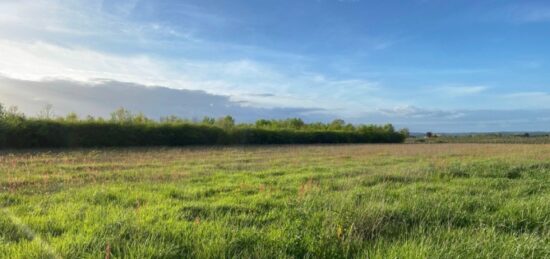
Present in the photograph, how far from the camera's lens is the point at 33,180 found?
10.9 metres

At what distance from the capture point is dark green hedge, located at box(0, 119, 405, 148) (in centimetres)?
3494

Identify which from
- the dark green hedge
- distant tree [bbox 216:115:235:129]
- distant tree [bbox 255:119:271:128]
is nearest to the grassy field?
the dark green hedge

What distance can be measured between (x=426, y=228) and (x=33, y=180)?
9491 mm

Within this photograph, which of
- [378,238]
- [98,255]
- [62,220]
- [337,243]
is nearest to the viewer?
[98,255]

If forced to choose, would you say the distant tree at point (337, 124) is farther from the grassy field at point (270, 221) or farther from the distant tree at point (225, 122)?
the grassy field at point (270, 221)

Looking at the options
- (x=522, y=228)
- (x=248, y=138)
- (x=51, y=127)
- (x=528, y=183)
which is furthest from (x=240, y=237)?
(x=248, y=138)

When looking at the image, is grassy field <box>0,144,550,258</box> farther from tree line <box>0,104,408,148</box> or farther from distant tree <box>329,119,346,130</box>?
distant tree <box>329,119,346,130</box>

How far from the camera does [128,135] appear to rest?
41.7 m

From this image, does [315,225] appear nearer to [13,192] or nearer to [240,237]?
[240,237]

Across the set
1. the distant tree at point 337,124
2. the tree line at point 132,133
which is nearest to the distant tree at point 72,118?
the tree line at point 132,133

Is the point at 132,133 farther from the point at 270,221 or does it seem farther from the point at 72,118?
the point at 270,221

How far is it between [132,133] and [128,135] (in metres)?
0.51

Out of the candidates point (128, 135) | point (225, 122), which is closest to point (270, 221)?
point (128, 135)

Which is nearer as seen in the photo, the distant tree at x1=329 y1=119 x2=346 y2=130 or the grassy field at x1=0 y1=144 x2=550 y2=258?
the grassy field at x1=0 y1=144 x2=550 y2=258
